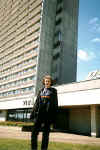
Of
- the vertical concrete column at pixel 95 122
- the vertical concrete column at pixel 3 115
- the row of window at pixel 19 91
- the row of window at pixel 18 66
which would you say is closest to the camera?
the vertical concrete column at pixel 95 122

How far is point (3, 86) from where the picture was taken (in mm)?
53000

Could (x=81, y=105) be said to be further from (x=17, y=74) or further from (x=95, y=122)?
(x=17, y=74)

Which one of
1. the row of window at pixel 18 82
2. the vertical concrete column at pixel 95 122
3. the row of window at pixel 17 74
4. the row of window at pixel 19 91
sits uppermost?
the row of window at pixel 17 74

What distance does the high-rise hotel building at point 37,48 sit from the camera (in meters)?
41.1

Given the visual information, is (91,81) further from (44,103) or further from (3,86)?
(3,86)

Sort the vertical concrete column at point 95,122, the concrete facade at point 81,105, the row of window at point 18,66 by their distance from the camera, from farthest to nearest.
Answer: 1. the row of window at point 18,66
2. the vertical concrete column at point 95,122
3. the concrete facade at point 81,105

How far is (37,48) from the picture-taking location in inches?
1660

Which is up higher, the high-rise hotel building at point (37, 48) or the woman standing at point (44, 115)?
the high-rise hotel building at point (37, 48)

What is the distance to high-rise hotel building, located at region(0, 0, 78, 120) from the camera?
41072 millimetres

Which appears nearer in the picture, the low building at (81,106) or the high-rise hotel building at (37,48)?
the low building at (81,106)

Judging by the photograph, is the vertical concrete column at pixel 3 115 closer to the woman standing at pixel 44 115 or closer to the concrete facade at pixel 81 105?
the concrete facade at pixel 81 105

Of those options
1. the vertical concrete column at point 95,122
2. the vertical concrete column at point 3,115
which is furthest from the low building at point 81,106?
the vertical concrete column at point 3,115

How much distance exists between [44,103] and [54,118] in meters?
0.48

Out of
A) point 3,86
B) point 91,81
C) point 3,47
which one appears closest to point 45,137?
point 91,81
